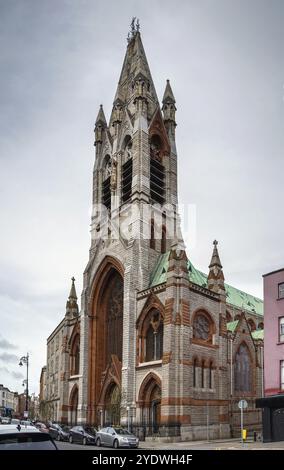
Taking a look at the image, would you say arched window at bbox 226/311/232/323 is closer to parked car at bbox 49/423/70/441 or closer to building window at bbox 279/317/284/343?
parked car at bbox 49/423/70/441

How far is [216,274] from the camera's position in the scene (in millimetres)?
52812

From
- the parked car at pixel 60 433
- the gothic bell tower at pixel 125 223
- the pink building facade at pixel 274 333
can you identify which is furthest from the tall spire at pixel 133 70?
the parked car at pixel 60 433

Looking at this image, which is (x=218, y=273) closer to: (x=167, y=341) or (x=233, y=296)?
(x=167, y=341)

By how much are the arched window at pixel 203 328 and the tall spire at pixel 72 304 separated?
20140mm

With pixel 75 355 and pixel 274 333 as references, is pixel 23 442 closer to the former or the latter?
pixel 274 333

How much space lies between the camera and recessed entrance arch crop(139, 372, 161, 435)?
151 ft

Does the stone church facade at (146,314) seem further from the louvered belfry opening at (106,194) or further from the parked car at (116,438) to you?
the parked car at (116,438)

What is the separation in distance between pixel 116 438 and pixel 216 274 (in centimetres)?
2312

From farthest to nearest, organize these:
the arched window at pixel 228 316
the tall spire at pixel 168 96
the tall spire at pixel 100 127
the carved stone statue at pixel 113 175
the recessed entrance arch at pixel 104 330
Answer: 1. the tall spire at pixel 100 127
2. the tall spire at pixel 168 96
3. the arched window at pixel 228 316
4. the carved stone statue at pixel 113 175
5. the recessed entrance arch at pixel 104 330

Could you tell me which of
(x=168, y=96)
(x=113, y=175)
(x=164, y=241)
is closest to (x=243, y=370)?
(x=164, y=241)

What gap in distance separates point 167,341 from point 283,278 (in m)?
12.3

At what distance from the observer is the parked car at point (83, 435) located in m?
38.0

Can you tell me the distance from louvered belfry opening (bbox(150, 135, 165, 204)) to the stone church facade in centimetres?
16
